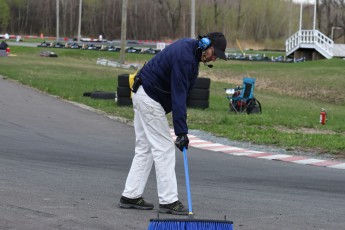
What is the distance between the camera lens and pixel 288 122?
61.5 ft

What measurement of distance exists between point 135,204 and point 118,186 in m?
1.36

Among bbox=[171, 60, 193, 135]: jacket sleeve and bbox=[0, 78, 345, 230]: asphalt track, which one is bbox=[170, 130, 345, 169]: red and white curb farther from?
bbox=[171, 60, 193, 135]: jacket sleeve

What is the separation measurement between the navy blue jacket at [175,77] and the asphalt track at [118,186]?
3.69 ft

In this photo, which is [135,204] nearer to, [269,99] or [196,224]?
[196,224]

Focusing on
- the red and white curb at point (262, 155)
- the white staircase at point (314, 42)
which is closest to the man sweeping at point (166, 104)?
the red and white curb at point (262, 155)

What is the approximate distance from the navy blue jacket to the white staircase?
5235 cm

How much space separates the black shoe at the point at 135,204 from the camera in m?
7.11

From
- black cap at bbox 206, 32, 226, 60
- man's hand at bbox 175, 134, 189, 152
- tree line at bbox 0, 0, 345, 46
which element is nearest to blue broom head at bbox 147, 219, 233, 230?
man's hand at bbox 175, 134, 189, 152

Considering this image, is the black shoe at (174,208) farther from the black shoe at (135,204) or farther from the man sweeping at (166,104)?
the black shoe at (135,204)

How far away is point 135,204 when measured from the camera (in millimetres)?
7109

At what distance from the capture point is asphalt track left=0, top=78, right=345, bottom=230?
6707 mm

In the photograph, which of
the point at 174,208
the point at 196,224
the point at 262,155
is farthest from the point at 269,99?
the point at 196,224

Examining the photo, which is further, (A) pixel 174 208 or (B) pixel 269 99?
(B) pixel 269 99

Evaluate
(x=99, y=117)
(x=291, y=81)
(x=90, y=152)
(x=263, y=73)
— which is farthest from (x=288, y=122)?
(x=263, y=73)
